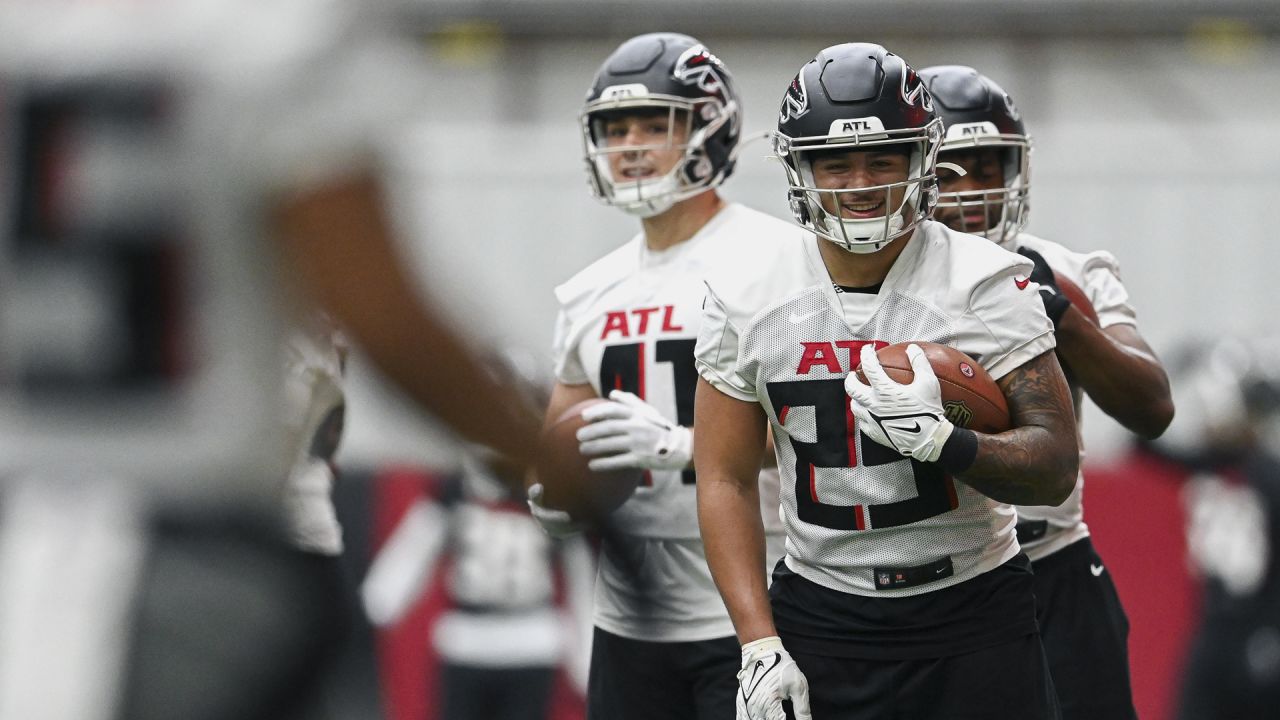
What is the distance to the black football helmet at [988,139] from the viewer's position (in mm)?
4047

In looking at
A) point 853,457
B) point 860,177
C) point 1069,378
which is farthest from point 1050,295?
point 853,457

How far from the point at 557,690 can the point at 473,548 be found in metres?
0.63

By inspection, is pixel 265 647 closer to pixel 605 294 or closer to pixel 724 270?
pixel 724 270

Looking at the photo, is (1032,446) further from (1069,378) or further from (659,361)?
(659,361)

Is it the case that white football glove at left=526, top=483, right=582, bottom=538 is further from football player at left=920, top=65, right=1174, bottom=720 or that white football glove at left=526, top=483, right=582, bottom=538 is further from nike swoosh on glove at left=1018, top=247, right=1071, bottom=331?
nike swoosh on glove at left=1018, top=247, right=1071, bottom=331

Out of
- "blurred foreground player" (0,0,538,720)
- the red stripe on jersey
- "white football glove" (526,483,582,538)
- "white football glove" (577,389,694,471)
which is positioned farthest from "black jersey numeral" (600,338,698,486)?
"blurred foreground player" (0,0,538,720)

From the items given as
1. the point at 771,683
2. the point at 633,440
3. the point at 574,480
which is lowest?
the point at 771,683

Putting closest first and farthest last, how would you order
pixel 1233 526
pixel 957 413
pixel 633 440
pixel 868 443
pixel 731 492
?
pixel 957 413 → pixel 868 443 → pixel 731 492 → pixel 633 440 → pixel 1233 526

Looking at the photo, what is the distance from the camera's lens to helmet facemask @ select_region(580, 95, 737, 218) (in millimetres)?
4320

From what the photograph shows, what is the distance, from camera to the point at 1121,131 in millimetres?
10516

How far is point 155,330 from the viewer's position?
229 centimetres

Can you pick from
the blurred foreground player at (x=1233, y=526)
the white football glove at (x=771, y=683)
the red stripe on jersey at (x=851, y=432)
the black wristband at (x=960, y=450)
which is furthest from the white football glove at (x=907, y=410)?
the blurred foreground player at (x=1233, y=526)

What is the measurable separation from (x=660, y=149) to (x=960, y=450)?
4.97 ft

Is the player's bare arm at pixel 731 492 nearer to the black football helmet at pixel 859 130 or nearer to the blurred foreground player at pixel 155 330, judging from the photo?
the black football helmet at pixel 859 130
